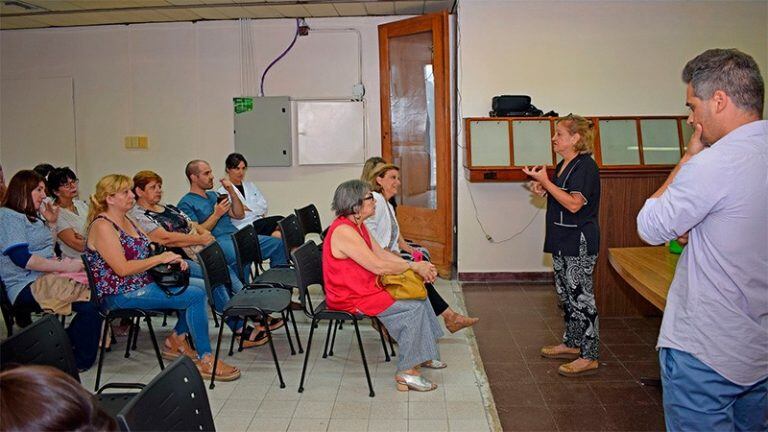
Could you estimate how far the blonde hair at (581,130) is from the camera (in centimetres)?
355

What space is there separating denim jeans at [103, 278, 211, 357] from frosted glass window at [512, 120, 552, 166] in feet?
10.1

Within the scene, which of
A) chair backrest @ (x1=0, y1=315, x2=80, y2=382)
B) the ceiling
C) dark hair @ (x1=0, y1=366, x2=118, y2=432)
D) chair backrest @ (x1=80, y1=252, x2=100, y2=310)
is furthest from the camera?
the ceiling

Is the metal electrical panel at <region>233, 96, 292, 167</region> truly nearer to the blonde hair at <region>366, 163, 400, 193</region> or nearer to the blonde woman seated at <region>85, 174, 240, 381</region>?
the blonde hair at <region>366, 163, 400, 193</region>

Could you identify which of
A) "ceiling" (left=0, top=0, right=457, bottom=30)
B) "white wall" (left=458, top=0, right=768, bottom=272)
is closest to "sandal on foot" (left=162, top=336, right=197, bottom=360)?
"white wall" (left=458, top=0, right=768, bottom=272)

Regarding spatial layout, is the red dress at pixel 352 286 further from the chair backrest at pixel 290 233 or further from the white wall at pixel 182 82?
the white wall at pixel 182 82

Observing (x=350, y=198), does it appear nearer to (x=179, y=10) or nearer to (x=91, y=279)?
(x=91, y=279)

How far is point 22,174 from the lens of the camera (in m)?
3.70

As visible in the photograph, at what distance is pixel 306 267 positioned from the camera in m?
3.66

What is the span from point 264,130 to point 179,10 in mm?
1467

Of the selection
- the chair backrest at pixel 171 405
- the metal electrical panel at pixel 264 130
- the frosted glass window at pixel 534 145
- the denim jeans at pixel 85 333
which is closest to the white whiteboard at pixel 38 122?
the metal electrical panel at pixel 264 130

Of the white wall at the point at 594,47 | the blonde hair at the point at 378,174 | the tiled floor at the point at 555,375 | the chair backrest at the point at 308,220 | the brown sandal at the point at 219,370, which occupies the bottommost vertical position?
the tiled floor at the point at 555,375

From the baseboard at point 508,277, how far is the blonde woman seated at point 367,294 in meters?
2.61

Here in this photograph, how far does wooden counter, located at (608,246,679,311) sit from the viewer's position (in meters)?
2.64

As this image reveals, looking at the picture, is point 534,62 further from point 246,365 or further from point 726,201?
point 726,201
